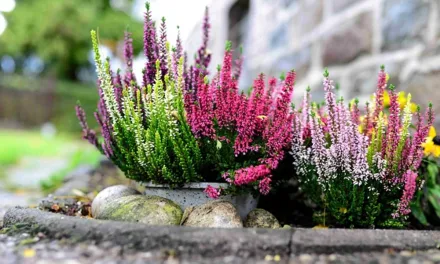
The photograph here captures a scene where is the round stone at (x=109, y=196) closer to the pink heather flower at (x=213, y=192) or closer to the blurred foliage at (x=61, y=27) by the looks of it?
the pink heather flower at (x=213, y=192)

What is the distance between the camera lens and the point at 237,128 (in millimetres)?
1894

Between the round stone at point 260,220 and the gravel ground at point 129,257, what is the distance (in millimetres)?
478

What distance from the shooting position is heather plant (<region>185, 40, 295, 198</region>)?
187 cm

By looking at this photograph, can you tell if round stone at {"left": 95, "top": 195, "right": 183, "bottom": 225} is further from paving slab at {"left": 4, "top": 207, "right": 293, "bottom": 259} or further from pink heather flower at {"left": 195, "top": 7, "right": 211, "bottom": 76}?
pink heather flower at {"left": 195, "top": 7, "right": 211, "bottom": 76}

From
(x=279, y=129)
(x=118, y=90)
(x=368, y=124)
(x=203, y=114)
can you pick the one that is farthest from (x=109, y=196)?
(x=368, y=124)

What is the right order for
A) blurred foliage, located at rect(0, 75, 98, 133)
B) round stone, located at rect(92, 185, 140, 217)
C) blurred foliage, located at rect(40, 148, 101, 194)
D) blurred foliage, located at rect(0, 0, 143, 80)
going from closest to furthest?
round stone, located at rect(92, 185, 140, 217)
blurred foliage, located at rect(40, 148, 101, 194)
blurred foliage, located at rect(0, 75, 98, 133)
blurred foliage, located at rect(0, 0, 143, 80)

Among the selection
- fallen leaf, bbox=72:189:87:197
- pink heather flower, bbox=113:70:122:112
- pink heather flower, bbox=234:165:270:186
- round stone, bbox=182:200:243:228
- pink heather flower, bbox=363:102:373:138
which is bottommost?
round stone, bbox=182:200:243:228

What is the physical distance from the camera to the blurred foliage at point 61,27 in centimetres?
1469

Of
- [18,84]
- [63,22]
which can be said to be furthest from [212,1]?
[18,84]

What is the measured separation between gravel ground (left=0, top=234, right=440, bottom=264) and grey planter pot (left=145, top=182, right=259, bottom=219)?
524 millimetres

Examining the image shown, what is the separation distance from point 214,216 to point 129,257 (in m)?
0.43

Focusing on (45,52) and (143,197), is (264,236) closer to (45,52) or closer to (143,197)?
(143,197)

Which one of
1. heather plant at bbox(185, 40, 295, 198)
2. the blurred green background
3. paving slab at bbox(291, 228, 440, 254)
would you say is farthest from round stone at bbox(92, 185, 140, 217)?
the blurred green background

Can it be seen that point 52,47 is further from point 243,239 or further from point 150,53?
point 243,239
